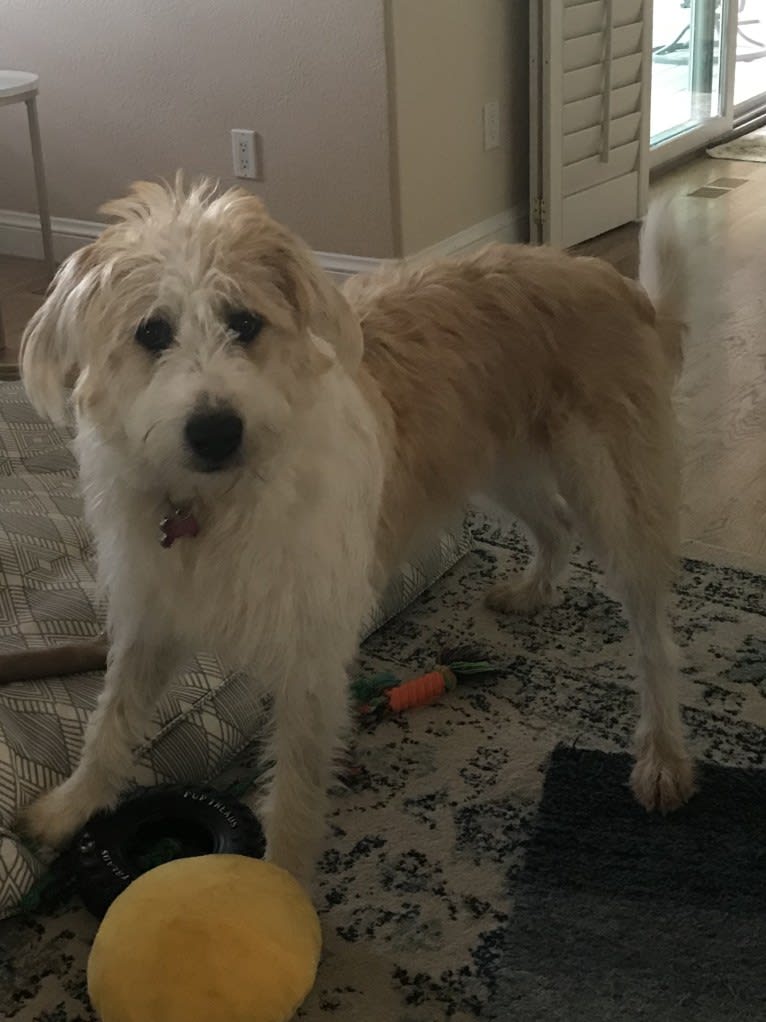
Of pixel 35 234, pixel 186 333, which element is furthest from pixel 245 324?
pixel 35 234

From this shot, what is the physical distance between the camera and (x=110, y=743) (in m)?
1.71

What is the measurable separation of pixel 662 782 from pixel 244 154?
2879 mm

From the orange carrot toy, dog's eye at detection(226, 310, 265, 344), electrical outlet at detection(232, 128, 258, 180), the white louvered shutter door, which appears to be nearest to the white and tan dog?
dog's eye at detection(226, 310, 265, 344)

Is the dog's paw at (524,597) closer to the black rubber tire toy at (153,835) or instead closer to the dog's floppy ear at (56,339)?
the black rubber tire toy at (153,835)

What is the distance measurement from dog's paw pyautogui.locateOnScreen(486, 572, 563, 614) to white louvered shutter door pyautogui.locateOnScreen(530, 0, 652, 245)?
7.79 ft

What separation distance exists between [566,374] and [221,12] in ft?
8.57

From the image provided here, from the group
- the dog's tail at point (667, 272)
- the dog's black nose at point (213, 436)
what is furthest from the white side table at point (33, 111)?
the dog's black nose at point (213, 436)

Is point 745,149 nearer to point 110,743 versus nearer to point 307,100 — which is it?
point 307,100

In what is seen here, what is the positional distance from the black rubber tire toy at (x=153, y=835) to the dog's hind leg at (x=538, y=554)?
0.80 meters

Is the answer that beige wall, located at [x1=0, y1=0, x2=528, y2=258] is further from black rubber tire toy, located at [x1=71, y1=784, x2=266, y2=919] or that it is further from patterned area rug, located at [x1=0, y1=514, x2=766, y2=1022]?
black rubber tire toy, located at [x1=71, y1=784, x2=266, y2=919]

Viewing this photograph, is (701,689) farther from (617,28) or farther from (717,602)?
(617,28)

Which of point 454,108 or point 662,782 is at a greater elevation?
point 454,108

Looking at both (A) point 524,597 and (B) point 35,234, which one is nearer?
(A) point 524,597

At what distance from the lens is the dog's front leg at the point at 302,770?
1.60 metres
